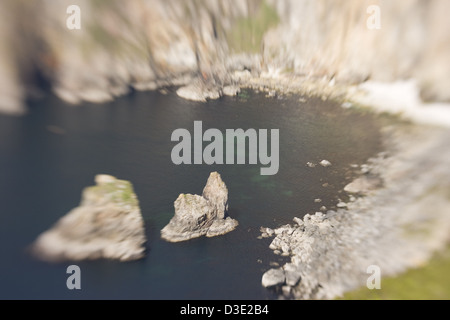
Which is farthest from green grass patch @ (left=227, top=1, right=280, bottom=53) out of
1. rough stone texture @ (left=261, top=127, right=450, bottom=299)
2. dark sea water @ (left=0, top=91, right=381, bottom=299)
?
rough stone texture @ (left=261, top=127, right=450, bottom=299)

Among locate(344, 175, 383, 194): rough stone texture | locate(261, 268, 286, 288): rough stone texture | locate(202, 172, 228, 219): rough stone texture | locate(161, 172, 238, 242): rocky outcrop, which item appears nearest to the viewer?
locate(261, 268, 286, 288): rough stone texture

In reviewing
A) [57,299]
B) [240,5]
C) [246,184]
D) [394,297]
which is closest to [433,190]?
[394,297]

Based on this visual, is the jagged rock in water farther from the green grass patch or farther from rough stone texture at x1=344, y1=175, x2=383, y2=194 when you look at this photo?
the green grass patch

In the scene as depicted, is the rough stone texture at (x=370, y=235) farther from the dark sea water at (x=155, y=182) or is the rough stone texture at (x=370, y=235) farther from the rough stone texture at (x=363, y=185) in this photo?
the dark sea water at (x=155, y=182)

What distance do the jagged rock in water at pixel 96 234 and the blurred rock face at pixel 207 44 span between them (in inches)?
1538

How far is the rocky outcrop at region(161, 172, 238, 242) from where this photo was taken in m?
39.4

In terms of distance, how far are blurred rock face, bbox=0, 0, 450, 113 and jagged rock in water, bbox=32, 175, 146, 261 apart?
39.1 metres

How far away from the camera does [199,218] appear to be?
39.9m

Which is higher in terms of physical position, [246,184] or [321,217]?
[246,184]

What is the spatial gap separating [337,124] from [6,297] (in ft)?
254

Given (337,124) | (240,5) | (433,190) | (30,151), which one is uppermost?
(240,5)

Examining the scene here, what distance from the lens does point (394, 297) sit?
31.6 metres

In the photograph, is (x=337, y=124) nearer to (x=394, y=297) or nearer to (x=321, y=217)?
(x=321, y=217)

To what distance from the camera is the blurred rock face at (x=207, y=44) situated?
7712 cm
